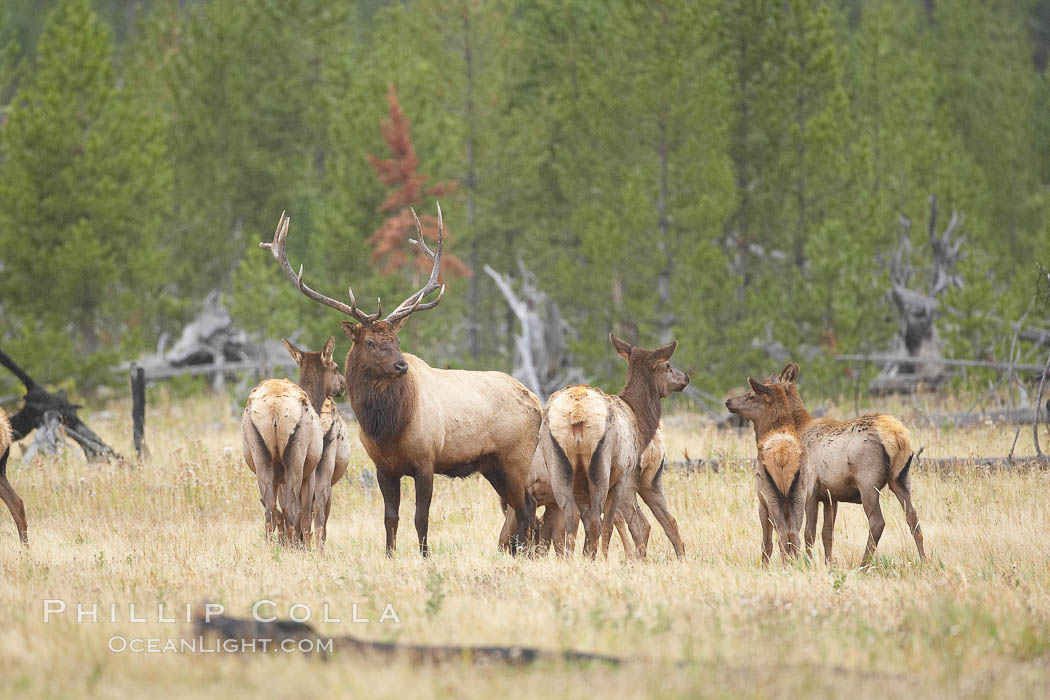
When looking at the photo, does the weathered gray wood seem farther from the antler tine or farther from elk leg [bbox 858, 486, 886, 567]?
the antler tine

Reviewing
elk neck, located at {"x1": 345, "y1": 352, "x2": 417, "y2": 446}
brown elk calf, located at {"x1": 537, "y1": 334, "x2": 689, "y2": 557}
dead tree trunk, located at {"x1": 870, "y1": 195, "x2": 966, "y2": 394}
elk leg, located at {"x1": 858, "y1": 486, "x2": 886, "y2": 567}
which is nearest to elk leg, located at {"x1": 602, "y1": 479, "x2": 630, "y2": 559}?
brown elk calf, located at {"x1": 537, "y1": 334, "x2": 689, "y2": 557}

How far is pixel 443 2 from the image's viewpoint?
27.8 metres

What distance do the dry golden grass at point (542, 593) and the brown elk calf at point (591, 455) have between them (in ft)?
1.69

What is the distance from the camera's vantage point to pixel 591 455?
9422 mm

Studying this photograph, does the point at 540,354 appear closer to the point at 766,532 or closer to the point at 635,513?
the point at 635,513

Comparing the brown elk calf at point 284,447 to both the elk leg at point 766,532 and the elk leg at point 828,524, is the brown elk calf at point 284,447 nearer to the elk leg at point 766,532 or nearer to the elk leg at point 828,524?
the elk leg at point 766,532

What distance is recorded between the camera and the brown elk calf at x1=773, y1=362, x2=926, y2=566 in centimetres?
943

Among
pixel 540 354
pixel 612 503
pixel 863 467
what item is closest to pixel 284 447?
Result: pixel 612 503

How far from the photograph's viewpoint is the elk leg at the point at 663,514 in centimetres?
1012

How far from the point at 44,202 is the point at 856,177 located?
15.6 metres

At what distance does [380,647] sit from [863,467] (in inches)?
198

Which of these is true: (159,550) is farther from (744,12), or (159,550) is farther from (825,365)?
(744,12)

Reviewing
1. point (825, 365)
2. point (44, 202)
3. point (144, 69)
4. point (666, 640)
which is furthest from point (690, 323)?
point (144, 69)

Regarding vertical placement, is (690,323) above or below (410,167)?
below
